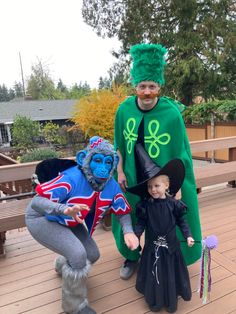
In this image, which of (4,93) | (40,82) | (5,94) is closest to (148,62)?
(40,82)

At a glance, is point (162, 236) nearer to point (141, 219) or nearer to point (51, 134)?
point (141, 219)

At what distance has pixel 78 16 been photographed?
16.0 m

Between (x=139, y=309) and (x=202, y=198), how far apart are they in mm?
2271

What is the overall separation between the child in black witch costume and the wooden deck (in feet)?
0.47

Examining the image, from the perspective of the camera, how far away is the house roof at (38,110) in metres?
25.6

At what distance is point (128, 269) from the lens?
7.04ft

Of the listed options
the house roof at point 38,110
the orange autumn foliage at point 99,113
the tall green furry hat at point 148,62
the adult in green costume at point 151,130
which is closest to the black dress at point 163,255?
the adult in green costume at point 151,130

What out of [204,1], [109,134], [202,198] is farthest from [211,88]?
[202,198]

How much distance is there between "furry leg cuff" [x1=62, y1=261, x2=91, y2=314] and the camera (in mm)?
1614

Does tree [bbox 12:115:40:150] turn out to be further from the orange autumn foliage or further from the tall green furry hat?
the tall green furry hat

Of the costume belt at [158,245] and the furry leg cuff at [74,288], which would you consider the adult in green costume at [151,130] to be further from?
the furry leg cuff at [74,288]

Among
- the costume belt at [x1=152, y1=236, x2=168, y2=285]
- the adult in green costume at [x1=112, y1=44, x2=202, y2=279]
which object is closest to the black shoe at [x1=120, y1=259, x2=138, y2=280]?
the adult in green costume at [x1=112, y1=44, x2=202, y2=279]

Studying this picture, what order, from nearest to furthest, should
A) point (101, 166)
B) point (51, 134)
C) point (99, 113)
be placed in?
point (101, 166)
point (99, 113)
point (51, 134)

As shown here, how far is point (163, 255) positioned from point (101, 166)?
0.65 m
